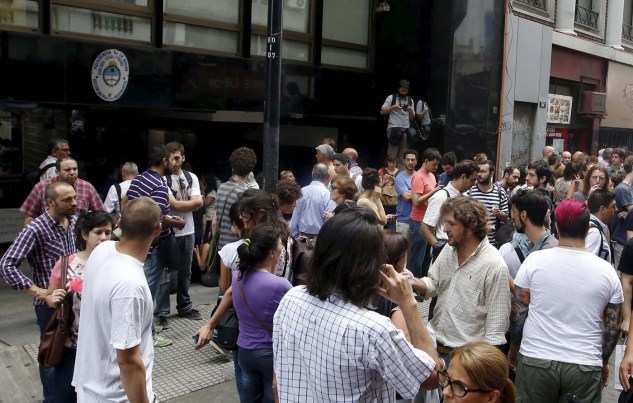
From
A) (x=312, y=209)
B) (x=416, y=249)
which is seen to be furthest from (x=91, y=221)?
(x=416, y=249)

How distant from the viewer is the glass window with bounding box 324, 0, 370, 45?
42.1 ft

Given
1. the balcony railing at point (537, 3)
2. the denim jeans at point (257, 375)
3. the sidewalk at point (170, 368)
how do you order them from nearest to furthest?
the denim jeans at point (257, 375) < the sidewalk at point (170, 368) < the balcony railing at point (537, 3)

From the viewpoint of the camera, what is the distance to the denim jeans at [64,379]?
3984mm

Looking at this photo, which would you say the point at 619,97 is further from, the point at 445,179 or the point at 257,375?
the point at 257,375

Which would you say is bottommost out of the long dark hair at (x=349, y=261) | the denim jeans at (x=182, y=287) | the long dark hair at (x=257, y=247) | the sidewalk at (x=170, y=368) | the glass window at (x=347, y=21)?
the sidewalk at (x=170, y=368)

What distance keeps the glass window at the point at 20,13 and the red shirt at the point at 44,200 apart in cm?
331

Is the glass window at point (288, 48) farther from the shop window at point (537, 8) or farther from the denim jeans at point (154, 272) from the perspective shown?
the denim jeans at point (154, 272)

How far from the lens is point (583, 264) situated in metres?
3.70

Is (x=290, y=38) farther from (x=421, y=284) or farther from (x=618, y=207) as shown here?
(x=421, y=284)

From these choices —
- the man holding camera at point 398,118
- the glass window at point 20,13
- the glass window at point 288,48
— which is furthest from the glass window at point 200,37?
the man holding camera at point 398,118

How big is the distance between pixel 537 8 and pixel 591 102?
4268 millimetres

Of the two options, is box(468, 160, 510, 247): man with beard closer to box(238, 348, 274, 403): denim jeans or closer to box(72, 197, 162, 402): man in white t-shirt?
box(238, 348, 274, 403): denim jeans

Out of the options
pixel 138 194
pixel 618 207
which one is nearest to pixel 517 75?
pixel 618 207

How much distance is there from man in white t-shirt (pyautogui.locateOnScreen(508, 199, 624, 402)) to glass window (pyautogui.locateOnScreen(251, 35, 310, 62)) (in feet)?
27.6
